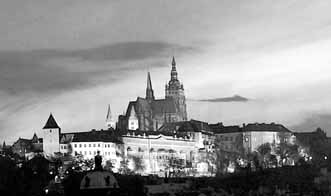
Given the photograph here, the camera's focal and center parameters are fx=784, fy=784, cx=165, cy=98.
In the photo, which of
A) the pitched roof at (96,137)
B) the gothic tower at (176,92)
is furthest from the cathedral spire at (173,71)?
the pitched roof at (96,137)

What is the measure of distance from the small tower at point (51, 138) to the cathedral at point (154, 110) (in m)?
30.4

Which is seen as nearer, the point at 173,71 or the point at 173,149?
the point at 173,149

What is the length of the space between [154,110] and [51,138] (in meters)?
42.8

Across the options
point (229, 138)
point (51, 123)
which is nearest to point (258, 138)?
point (229, 138)

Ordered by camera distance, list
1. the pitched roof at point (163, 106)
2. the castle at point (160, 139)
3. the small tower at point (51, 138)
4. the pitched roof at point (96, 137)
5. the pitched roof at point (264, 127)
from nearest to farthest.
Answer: the small tower at point (51, 138), the castle at point (160, 139), the pitched roof at point (96, 137), the pitched roof at point (264, 127), the pitched roof at point (163, 106)

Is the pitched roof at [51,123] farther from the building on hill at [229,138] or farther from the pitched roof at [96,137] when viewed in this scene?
the building on hill at [229,138]

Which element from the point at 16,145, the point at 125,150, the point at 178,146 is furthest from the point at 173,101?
the point at 16,145

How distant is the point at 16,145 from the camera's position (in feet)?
399

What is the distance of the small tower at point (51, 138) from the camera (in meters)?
116

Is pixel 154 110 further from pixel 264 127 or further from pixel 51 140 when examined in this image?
pixel 51 140

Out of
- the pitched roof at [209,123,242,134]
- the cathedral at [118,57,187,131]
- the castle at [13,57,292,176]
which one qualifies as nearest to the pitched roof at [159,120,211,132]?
the castle at [13,57,292,176]

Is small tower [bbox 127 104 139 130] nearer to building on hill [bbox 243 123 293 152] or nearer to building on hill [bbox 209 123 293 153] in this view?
building on hill [bbox 209 123 293 153]

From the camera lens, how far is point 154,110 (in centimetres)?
15738

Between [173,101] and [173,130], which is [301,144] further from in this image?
[173,101]
